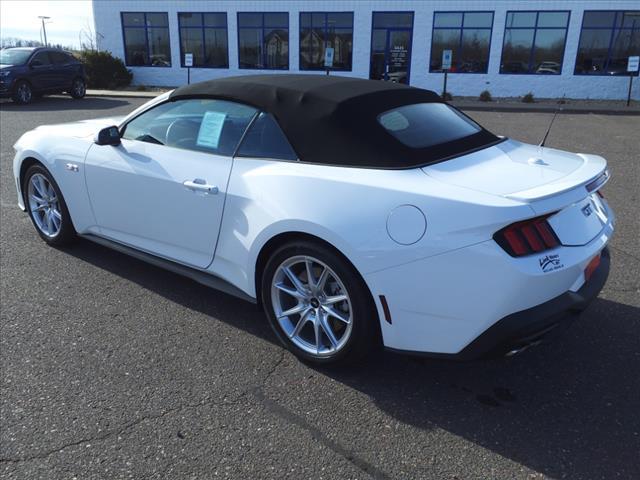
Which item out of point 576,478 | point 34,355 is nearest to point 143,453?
point 34,355

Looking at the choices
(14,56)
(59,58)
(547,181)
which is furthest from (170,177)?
(59,58)

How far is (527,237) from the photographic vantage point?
2.40 m

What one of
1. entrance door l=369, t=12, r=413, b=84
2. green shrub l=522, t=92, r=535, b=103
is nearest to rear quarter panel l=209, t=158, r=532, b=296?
green shrub l=522, t=92, r=535, b=103

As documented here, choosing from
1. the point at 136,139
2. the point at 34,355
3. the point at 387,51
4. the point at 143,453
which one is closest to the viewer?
the point at 143,453

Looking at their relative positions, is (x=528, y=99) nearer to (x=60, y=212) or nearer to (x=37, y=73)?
(x=37, y=73)

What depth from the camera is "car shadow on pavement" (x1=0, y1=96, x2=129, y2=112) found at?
15.8 m

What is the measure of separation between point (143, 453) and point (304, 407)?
2.59ft

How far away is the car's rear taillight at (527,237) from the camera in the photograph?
2361mm

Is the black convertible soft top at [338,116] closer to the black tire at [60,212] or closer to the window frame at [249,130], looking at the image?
the window frame at [249,130]

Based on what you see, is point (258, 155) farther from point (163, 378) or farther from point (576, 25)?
point (576, 25)

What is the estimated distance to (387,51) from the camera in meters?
21.7

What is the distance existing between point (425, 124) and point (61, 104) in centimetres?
1660

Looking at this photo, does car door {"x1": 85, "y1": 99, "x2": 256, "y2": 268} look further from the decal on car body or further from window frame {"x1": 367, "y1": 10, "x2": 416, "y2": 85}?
window frame {"x1": 367, "y1": 10, "x2": 416, "y2": 85}

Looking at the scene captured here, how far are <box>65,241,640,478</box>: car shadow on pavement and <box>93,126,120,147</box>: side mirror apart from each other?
1421 mm
